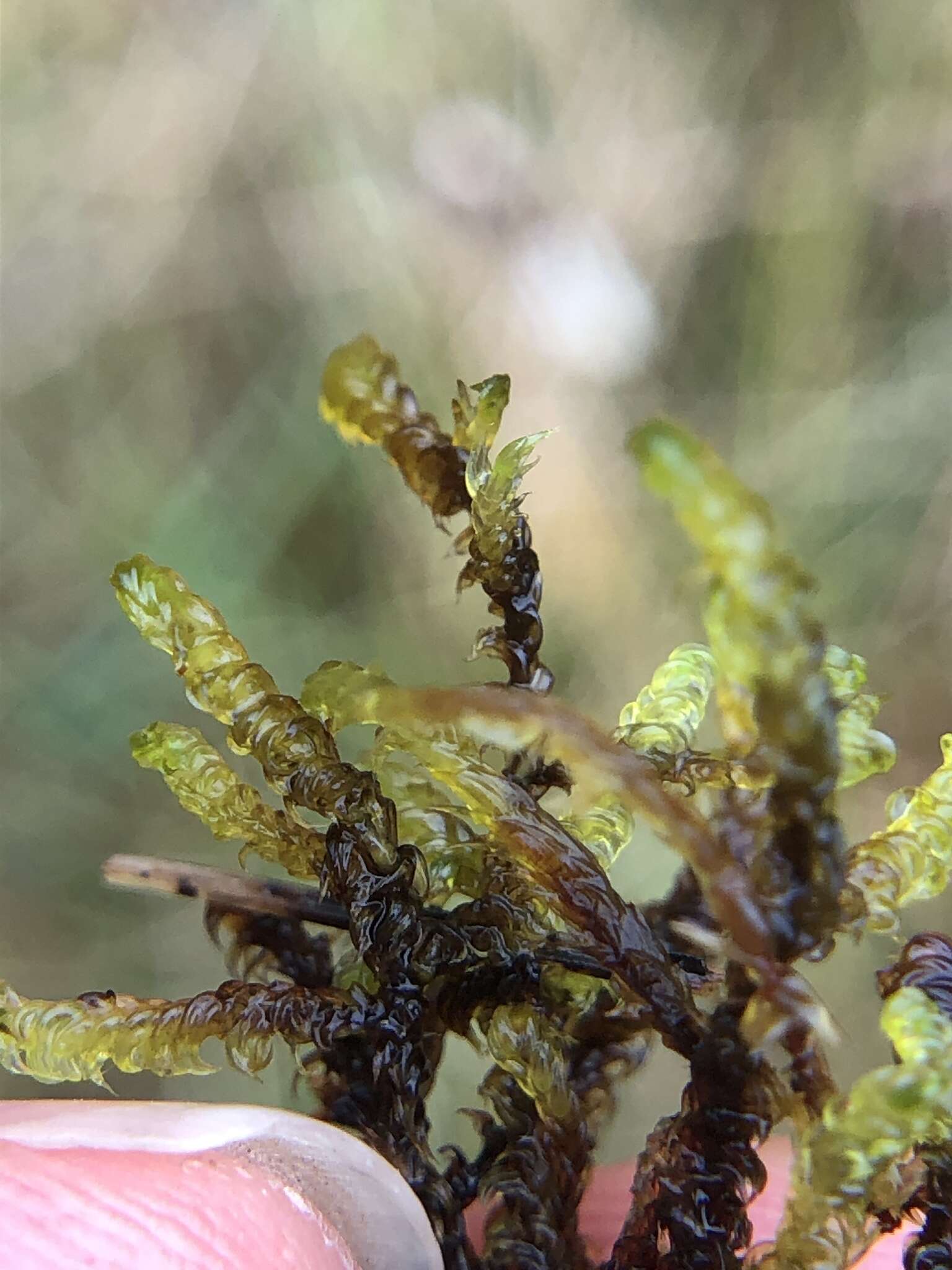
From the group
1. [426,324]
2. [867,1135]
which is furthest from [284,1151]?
[426,324]

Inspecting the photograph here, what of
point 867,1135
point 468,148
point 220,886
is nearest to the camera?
point 867,1135

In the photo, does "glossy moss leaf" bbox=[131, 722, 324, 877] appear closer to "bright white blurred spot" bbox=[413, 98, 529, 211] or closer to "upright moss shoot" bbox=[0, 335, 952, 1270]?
"upright moss shoot" bbox=[0, 335, 952, 1270]

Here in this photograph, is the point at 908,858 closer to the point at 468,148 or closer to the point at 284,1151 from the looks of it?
the point at 284,1151

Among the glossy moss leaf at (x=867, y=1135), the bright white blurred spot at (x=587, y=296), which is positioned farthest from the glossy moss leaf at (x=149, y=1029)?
the bright white blurred spot at (x=587, y=296)

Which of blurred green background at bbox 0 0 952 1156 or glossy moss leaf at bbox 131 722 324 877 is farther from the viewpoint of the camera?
blurred green background at bbox 0 0 952 1156

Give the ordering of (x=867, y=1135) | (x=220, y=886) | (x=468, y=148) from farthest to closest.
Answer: (x=468, y=148)
(x=220, y=886)
(x=867, y=1135)

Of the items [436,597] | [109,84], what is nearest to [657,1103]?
[436,597]

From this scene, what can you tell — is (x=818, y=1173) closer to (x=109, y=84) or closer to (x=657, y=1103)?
(x=657, y=1103)

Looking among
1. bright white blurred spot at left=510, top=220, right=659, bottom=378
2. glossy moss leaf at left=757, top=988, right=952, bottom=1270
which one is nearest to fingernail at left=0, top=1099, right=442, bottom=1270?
glossy moss leaf at left=757, top=988, right=952, bottom=1270
